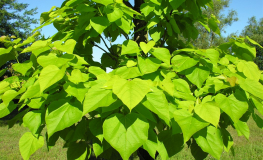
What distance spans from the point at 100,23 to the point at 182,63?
20.5 inches

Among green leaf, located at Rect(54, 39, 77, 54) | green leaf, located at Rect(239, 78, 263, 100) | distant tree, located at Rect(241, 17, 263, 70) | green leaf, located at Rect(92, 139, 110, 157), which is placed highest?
green leaf, located at Rect(54, 39, 77, 54)

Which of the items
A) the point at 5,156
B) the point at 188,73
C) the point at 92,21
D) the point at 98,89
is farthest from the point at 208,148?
the point at 5,156

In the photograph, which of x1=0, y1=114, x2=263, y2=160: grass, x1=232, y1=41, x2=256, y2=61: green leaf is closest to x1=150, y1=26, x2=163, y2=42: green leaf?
x1=232, y1=41, x2=256, y2=61: green leaf

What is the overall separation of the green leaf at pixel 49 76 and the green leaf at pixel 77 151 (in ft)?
1.99

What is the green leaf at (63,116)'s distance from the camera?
0.84 metres

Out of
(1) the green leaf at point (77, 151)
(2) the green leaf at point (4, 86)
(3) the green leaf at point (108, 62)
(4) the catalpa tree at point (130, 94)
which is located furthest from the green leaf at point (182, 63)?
(2) the green leaf at point (4, 86)

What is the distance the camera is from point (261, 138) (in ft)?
16.2

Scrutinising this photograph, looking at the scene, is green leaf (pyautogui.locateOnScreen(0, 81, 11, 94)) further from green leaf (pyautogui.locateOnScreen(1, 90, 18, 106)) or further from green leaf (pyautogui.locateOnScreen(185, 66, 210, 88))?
green leaf (pyautogui.locateOnScreen(185, 66, 210, 88))

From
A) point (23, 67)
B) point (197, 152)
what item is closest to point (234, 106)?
point (197, 152)

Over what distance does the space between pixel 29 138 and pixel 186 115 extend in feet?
2.89

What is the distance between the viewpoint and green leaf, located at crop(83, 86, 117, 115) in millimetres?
723

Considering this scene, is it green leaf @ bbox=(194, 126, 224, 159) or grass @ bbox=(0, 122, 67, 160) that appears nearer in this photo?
green leaf @ bbox=(194, 126, 224, 159)

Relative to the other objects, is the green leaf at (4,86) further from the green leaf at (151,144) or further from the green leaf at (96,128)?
the green leaf at (151,144)

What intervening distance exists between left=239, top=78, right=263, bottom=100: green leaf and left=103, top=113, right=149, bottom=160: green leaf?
1.68 ft
